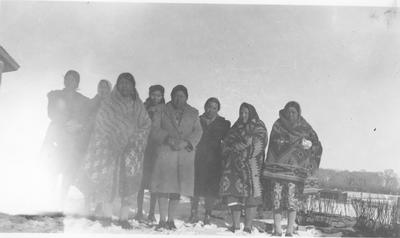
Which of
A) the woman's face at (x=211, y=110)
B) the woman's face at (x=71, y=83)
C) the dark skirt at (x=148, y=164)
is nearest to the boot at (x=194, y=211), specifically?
the dark skirt at (x=148, y=164)

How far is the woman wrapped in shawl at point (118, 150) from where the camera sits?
5.24 meters

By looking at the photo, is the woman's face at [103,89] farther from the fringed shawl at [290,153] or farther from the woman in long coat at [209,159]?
the fringed shawl at [290,153]

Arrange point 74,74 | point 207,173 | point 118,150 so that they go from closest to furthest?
1. point 118,150
2. point 207,173
3. point 74,74

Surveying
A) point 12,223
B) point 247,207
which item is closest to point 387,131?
point 247,207

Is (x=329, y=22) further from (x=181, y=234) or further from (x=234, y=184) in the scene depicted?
(x=181, y=234)

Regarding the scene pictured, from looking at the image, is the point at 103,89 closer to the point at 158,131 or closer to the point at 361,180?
the point at 158,131

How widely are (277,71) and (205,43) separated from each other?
867 mm

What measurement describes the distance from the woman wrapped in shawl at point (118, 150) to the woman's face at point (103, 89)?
0.22 feet

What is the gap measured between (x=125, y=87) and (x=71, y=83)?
0.61 meters

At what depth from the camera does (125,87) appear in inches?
215

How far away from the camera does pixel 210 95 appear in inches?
219

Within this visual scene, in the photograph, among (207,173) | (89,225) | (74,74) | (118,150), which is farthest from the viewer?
(74,74)

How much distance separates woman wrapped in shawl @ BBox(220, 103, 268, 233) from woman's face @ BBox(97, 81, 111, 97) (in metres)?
1.38

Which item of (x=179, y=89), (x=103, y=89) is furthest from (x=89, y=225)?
(x=179, y=89)
